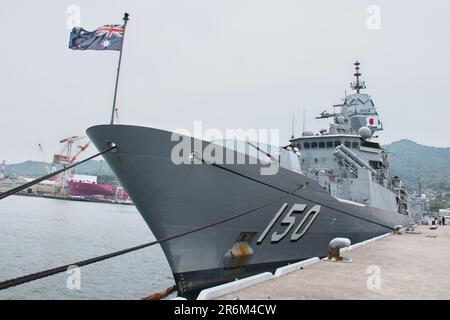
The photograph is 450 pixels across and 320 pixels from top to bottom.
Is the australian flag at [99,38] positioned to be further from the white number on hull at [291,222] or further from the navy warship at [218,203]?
the white number on hull at [291,222]

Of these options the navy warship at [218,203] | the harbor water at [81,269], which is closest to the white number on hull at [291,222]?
the navy warship at [218,203]

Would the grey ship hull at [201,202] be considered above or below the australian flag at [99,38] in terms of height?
below

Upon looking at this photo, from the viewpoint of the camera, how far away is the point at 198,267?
9398 mm

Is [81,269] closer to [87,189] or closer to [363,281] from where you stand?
[363,281]

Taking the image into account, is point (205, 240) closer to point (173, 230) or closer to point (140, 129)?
point (173, 230)

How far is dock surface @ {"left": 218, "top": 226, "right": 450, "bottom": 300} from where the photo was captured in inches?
228

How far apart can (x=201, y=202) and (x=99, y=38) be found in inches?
182

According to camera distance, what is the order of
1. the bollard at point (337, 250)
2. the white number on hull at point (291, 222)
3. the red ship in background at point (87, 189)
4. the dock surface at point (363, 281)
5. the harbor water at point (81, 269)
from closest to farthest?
the dock surface at point (363, 281) < the bollard at point (337, 250) < the white number on hull at point (291, 222) < the harbor water at point (81, 269) < the red ship in background at point (87, 189)

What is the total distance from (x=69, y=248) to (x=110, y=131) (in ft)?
60.4

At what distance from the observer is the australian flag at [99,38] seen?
834 cm

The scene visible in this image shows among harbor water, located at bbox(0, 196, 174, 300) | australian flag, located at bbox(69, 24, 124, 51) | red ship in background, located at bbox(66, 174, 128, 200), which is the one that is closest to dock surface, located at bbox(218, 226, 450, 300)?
australian flag, located at bbox(69, 24, 124, 51)

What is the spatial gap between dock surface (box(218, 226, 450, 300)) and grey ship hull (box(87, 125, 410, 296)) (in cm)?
221

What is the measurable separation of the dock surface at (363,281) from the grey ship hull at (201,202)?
2.21m
